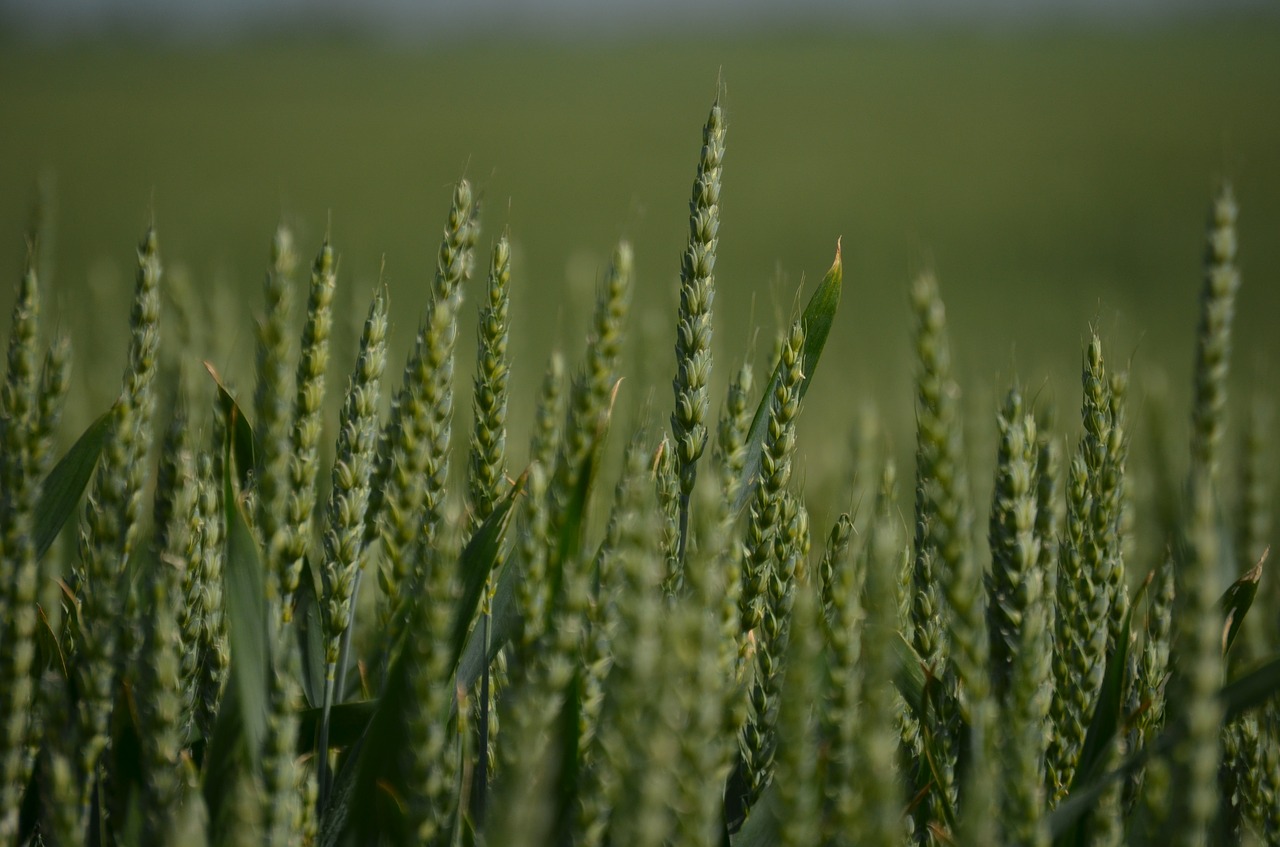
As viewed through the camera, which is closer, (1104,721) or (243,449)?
(1104,721)

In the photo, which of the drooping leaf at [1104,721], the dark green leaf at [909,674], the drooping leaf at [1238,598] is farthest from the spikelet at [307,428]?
the drooping leaf at [1238,598]

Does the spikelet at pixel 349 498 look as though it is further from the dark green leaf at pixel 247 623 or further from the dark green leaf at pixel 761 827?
the dark green leaf at pixel 761 827

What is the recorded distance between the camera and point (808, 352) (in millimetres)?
1048

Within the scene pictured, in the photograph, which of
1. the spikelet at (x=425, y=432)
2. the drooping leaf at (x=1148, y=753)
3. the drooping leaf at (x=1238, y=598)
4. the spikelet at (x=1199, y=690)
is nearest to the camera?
the spikelet at (x=1199, y=690)

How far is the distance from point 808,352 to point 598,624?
1.34ft

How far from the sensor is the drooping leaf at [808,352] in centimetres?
95

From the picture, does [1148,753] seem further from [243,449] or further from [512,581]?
[243,449]

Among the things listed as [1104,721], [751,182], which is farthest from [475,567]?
[751,182]

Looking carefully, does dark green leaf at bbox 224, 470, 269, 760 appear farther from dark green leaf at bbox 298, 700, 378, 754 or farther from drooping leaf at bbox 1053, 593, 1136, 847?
drooping leaf at bbox 1053, 593, 1136, 847

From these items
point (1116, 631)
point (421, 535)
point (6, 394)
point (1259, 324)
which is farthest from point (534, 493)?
point (1259, 324)

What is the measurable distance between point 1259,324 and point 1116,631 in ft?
19.0

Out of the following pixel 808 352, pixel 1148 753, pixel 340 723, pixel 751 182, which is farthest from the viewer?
pixel 751 182

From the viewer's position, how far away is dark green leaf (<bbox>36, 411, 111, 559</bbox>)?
3.09 ft

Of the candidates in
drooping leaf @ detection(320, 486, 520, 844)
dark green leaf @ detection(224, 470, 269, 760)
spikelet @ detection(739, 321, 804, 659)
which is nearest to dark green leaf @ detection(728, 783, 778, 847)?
spikelet @ detection(739, 321, 804, 659)
